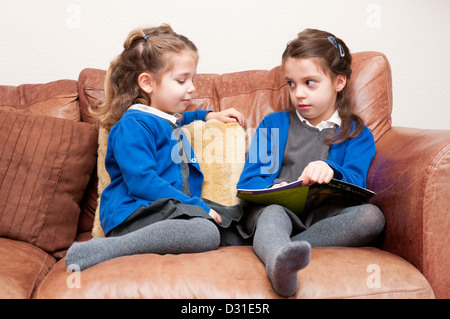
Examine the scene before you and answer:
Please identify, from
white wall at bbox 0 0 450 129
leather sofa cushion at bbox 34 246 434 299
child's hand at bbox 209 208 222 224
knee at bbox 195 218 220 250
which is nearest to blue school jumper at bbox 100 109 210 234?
child's hand at bbox 209 208 222 224

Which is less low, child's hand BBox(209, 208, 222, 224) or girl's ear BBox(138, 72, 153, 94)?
girl's ear BBox(138, 72, 153, 94)

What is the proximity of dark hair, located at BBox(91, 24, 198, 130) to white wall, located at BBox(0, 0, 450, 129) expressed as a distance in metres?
0.51

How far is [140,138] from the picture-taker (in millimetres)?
1392

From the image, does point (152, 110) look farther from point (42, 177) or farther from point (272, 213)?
point (272, 213)

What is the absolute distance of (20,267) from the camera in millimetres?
1172

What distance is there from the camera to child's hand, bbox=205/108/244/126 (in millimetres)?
1643

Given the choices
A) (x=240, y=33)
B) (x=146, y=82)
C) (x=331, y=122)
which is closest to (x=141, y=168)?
(x=146, y=82)

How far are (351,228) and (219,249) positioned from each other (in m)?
0.39

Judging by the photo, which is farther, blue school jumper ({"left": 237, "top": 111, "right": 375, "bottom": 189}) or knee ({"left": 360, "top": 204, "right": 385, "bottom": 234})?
→ blue school jumper ({"left": 237, "top": 111, "right": 375, "bottom": 189})

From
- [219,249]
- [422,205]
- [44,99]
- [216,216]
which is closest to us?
[422,205]

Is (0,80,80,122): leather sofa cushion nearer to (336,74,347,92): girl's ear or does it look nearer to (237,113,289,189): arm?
(237,113,289,189): arm

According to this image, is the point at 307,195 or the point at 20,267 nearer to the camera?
the point at 20,267
